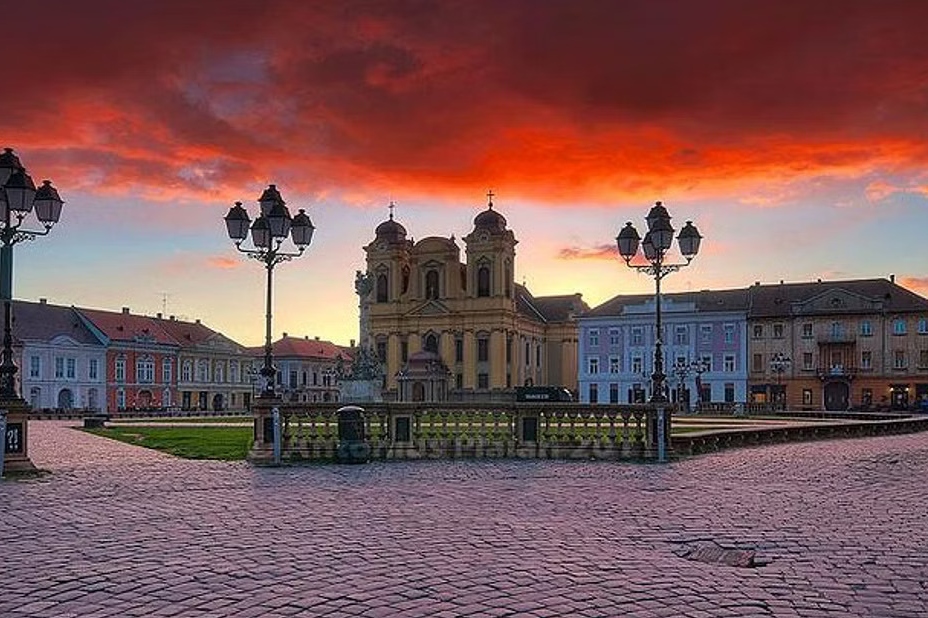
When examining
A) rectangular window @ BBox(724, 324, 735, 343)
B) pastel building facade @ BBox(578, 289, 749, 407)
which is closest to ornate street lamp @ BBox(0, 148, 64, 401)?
pastel building facade @ BBox(578, 289, 749, 407)

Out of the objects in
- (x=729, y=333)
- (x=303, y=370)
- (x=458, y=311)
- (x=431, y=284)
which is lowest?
(x=303, y=370)

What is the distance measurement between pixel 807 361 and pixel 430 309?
36968mm

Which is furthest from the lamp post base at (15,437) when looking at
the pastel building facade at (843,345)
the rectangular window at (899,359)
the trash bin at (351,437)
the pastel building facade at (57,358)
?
the rectangular window at (899,359)

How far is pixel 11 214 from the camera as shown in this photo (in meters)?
17.4

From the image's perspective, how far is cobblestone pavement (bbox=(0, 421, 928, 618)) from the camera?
276 inches

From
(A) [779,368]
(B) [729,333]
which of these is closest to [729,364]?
(B) [729,333]

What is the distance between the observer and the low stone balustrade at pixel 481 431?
20.2 m

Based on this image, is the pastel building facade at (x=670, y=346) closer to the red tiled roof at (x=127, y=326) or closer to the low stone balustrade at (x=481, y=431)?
the red tiled roof at (x=127, y=326)

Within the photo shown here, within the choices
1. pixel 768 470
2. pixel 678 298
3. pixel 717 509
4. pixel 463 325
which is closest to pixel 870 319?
pixel 678 298

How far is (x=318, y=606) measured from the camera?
6.87m

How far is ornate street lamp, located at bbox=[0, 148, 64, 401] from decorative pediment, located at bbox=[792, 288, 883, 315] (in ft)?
249

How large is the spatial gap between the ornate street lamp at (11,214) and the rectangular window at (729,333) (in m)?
75.6

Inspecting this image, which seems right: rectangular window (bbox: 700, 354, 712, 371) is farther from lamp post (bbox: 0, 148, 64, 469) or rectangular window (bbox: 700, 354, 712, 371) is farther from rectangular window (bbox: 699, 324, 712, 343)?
lamp post (bbox: 0, 148, 64, 469)

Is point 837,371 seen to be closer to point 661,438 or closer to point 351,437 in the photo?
point 661,438
